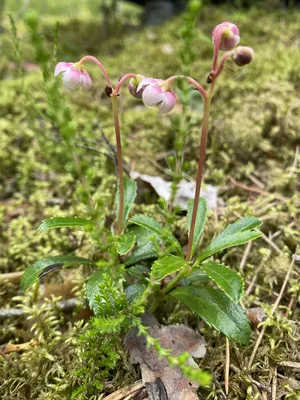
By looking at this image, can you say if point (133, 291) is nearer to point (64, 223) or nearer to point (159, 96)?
point (64, 223)

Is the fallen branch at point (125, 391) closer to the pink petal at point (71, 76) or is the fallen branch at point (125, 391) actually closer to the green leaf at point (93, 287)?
the green leaf at point (93, 287)

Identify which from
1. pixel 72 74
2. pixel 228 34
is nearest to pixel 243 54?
pixel 228 34

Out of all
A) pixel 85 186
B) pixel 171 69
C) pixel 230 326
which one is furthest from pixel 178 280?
pixel 171 69

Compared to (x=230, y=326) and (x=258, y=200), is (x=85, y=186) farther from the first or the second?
(x=258, y=200)

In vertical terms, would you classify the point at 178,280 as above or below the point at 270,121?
below

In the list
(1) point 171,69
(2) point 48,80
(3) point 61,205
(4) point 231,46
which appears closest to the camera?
(2) point 48,80

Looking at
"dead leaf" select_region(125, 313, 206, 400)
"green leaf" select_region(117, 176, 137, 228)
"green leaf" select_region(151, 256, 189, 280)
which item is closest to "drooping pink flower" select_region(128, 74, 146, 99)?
"green leaf" select_region(117, 176, 137, 228)
